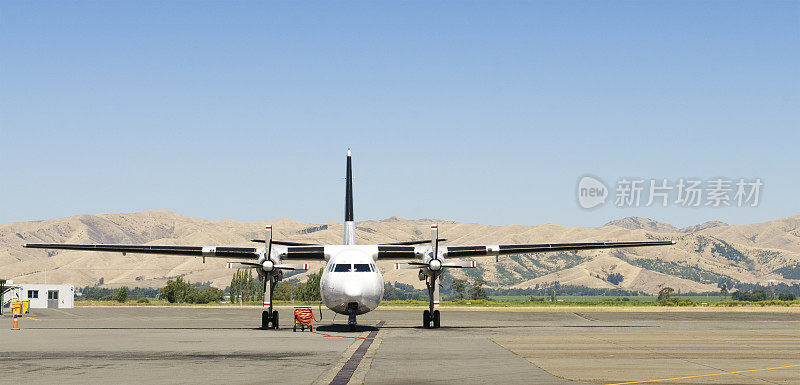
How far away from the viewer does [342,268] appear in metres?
33.6

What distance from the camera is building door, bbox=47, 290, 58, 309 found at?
8262 cm

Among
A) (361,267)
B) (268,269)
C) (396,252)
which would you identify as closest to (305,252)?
(268,269)

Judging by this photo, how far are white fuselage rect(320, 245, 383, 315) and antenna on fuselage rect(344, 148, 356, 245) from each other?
298 inches

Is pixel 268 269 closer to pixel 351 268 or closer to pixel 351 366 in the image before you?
pixel 351 268

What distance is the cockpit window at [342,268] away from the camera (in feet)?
110

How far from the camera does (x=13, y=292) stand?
79000 mm

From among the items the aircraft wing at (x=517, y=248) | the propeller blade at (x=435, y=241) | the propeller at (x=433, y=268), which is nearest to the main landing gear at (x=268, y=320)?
the propeller at (x=433, y=268)

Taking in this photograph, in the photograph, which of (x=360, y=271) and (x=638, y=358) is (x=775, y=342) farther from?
(x=360, y=271)

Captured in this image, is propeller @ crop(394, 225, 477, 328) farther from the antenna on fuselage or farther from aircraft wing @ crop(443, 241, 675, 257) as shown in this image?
the antenna on fuselage

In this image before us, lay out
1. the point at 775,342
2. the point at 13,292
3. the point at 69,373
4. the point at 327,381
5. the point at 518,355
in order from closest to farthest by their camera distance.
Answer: the point at 327,381, the point at 69,373, the point at 518,355, the point at 775,342, the point at 13,292

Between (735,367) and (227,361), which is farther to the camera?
(227,361)

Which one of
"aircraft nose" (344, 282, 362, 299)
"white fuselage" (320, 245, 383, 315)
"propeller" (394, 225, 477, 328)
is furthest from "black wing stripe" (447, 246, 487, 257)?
"aircraft nose" (344, 282, 362, 299)

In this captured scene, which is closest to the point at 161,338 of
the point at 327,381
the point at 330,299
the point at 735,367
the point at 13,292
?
the point at 330,299

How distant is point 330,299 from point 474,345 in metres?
9.62
